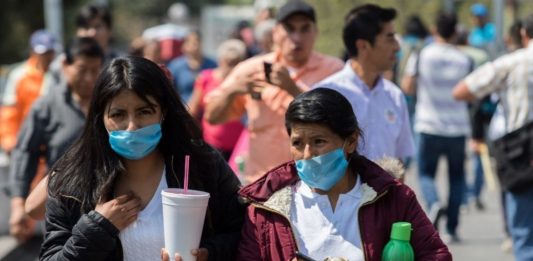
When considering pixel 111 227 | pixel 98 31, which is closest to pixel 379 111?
pixel 111 227

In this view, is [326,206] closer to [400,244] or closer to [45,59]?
[400,244]

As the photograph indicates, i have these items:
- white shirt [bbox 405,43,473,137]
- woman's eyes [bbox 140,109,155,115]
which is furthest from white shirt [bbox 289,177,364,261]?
white shirt [bbox 405,43,473,137]

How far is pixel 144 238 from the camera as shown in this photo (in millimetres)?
4191

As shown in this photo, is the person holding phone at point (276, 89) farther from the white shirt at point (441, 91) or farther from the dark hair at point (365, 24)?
the white shirt at point (441, 91)

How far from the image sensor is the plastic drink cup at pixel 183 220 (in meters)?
3.93

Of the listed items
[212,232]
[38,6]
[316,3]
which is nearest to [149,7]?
[38,6]

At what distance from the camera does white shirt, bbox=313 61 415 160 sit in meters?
6.00

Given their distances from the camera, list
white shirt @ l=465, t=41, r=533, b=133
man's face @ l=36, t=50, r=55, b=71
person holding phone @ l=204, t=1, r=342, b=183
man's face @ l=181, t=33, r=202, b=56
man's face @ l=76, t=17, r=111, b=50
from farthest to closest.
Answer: man's face @ l=181, t=33, r=202, b=56, man's face @ l=36, t=50, r=55, b=71, man's face @ l=76, t=17, r=111, b=50, white shirt @ l=465, t=41, r=533, b=133, person holding phone @ l=204, t=1, r=342, b=183

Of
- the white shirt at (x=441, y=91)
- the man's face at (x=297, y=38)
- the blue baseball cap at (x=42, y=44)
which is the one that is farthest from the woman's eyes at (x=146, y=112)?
the white shirt at (x=441, y=91)

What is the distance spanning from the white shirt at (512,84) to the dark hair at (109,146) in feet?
10.3

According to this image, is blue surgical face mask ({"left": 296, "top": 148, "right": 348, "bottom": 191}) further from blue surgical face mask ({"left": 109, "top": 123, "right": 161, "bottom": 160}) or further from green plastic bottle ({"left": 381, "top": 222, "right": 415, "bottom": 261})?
blue surgical face mask ({"left": 109, "top": 123, "right": 161, "bottom": 160})

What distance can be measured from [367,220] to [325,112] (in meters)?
0.40

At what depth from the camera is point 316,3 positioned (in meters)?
17.5

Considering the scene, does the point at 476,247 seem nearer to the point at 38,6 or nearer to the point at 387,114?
the point at 387,114
